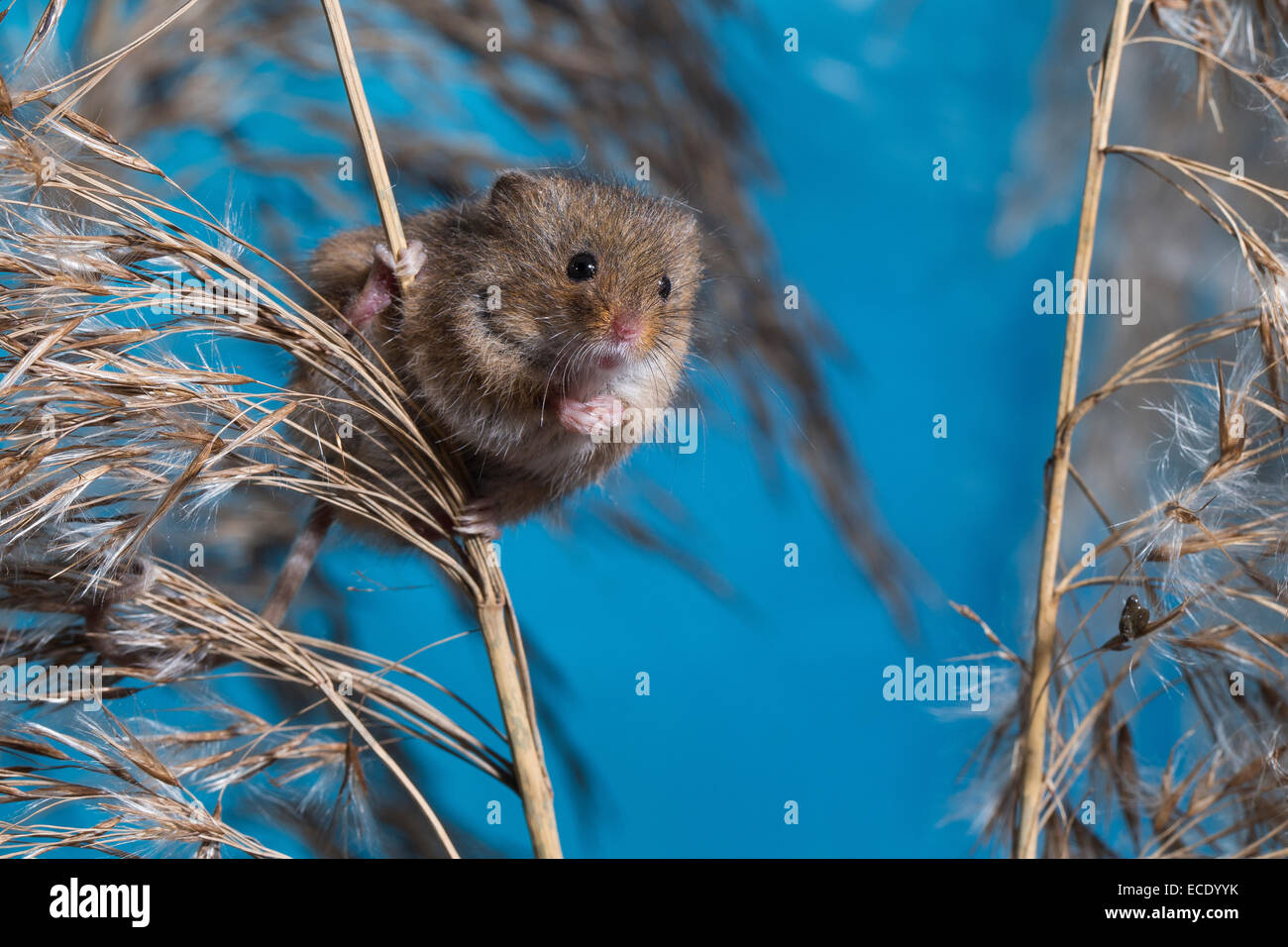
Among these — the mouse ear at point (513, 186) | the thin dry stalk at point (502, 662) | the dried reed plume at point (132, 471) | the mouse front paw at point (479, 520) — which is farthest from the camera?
the mouse ear at point (513, 186)

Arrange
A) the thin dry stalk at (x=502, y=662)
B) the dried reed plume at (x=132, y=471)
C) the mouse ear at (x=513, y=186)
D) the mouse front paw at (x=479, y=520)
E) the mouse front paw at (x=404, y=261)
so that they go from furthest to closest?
the mouse ear at (x=513, y=186)
the mouse front paw at (x=404, y=261)
the mouse front paw at (x=479, y=520)
the thin dry stalk at (x=502, y=662)
the dried reed plume at (x=132, y=471)

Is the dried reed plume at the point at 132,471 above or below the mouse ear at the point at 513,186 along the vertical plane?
below

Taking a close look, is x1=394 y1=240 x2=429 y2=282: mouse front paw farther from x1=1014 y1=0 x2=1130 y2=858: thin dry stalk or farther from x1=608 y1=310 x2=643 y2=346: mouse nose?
x1=1014 y1=0 x2=1130 y2=858: thin dry stalk

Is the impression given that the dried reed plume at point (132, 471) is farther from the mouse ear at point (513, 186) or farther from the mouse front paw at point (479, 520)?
the mouse ear at point (513, 186)

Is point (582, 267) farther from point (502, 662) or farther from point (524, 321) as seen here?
point (502, 662)

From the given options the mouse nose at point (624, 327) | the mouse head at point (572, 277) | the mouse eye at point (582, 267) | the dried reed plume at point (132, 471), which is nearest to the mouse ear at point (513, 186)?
the mouse head at point (572, 277)

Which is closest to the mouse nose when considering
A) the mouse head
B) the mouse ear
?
the mouse head

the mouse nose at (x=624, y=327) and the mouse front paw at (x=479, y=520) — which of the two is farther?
the mouse nose at (x=624, y=327)
